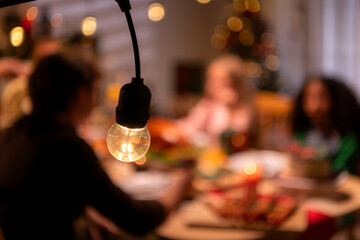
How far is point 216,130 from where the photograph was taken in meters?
3.35

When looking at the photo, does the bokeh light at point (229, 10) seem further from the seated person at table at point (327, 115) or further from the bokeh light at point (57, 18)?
the seated person at table at point (327, 115)

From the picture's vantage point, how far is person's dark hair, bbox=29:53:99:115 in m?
1.50

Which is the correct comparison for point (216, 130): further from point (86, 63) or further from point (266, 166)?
point (86, 63)

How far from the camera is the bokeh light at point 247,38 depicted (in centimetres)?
484

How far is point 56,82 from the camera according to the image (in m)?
1.50

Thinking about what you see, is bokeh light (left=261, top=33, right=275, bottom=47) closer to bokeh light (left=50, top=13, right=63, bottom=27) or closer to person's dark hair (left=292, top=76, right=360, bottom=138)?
bokeh light (left=50, top=13, right=63, bottom=27)

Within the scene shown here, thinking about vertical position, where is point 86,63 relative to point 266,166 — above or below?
above

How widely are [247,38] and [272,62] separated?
1.35 feet

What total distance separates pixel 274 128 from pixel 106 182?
2.35m

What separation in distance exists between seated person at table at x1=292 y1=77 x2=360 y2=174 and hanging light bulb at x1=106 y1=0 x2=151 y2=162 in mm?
1468

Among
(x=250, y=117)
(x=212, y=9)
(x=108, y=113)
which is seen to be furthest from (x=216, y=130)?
(x=212, y=9)

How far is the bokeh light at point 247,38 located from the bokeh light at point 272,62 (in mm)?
282

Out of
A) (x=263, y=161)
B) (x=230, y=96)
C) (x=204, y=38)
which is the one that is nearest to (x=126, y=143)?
(x=263, y=161)

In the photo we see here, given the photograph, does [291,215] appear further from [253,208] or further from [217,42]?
[217,42]
